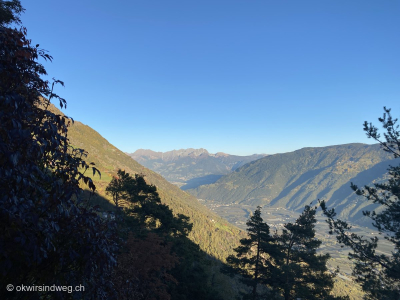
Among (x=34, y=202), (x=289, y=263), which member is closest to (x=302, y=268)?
(x=289, y=263)

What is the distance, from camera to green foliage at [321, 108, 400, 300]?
51.3 feet

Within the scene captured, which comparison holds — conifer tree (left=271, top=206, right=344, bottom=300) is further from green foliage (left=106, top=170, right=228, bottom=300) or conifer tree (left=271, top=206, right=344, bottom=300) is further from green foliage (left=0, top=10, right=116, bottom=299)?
green foliage (left=0, top=10, right=116, bottom=299)

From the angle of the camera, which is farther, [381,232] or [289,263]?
[289,263]

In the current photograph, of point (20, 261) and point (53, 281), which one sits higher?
point (20, 261)

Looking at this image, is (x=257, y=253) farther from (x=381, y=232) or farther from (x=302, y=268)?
(x=381, y=232)

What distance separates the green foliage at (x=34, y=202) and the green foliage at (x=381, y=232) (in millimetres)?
17974

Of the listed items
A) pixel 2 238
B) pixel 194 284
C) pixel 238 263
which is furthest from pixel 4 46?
pixel 238 263

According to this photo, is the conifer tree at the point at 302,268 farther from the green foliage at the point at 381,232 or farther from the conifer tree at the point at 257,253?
the green foliage at the point at 381,232

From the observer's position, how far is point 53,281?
421 cm

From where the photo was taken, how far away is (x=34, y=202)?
425 cm

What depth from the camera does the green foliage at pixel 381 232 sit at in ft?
51.3

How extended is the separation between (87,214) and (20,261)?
50.6 inches

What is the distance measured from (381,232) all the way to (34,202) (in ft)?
72.4

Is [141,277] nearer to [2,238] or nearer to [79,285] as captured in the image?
[79,285]
